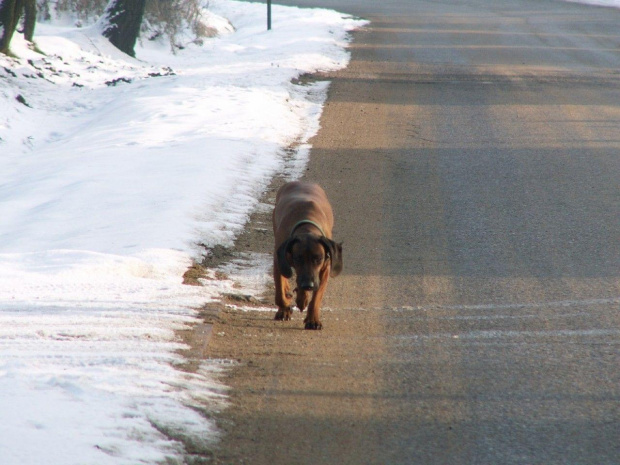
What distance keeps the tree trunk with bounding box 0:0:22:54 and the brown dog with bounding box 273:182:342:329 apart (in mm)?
12622

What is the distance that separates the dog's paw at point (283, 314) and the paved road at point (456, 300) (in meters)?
0.10

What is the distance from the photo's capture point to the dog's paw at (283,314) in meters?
6.03

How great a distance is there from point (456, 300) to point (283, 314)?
146 cm

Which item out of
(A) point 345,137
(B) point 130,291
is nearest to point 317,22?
(A) point 345,137

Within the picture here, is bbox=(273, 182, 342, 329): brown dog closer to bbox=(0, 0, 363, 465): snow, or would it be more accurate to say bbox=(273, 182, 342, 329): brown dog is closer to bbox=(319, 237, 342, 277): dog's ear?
bbox=(319, 237, 342, 277): dog's ear

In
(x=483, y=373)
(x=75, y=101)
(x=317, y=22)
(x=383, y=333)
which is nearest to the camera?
(x=483, y=373)

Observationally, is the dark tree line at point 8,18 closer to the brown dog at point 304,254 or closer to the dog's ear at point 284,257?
the brown dog at point 304,254

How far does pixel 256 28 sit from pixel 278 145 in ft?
60.7

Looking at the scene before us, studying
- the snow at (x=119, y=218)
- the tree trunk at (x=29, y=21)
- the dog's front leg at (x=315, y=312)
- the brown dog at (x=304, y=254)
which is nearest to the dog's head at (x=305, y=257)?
the brown dog at (x=304, y=254)

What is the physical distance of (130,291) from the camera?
630 cm

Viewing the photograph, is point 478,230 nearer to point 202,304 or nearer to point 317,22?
point 202,304

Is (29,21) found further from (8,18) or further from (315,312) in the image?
(315,312)

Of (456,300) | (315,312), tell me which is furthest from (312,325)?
(456,300)

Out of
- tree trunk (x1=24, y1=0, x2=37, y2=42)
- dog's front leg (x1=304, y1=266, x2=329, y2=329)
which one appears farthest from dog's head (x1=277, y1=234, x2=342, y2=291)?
tree trunk (x1=24, y1=0, x2=37, y2=42)
